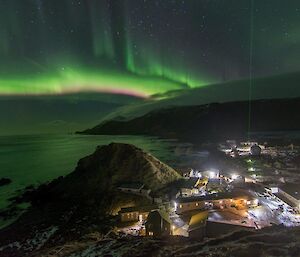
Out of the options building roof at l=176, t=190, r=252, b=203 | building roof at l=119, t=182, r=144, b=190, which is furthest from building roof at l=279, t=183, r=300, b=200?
building roof at l=119, t=182, r=144, b=190

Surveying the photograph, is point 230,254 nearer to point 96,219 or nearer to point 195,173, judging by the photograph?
point 96,219

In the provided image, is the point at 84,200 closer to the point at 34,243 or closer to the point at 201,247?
the point at 34,243

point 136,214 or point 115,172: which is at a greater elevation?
point 115,172

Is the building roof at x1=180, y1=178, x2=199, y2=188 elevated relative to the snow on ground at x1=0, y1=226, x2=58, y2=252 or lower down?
elevated

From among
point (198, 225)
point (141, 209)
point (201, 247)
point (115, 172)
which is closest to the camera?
point (201, 247)

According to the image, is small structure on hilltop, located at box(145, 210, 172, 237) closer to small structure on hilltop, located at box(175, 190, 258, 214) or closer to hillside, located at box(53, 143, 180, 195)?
small structure on hilltop, located at box(175, 190, 258, 214)

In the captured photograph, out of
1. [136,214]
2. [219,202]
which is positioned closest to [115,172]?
[136,214]

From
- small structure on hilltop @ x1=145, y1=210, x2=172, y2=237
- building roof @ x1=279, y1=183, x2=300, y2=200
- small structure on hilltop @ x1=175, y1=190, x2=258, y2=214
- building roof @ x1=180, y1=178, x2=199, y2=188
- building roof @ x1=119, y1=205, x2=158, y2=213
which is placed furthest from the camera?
building roof @ x1=180, y1=178, x2=199, y2=188

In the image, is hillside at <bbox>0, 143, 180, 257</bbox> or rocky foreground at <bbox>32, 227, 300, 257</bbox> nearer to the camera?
rocky foreground at <bbox>32, 227, 300, 257</bbox>
